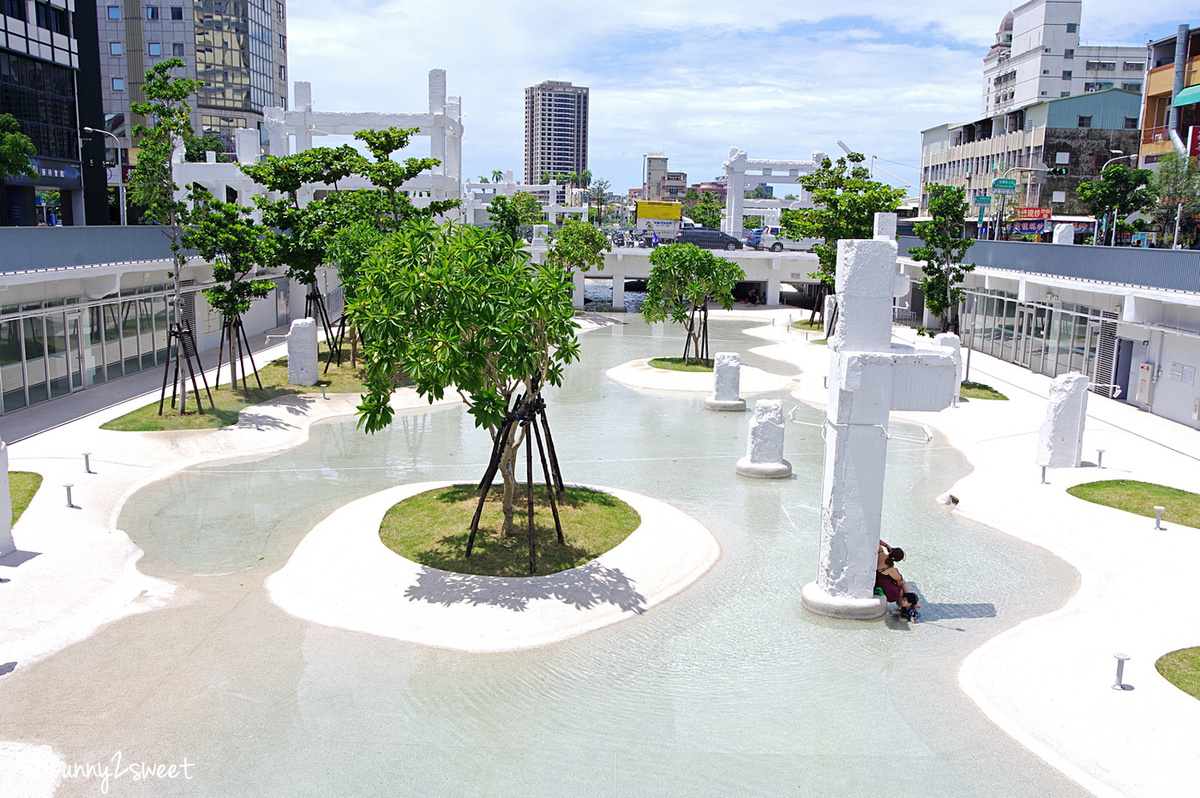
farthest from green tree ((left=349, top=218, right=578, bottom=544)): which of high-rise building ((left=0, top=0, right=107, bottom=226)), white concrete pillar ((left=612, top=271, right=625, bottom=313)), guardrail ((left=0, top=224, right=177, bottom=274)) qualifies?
white concrete pillar ((left=612, top=271, right=625, bottom=313))

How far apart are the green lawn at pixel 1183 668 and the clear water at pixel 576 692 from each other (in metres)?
2.00

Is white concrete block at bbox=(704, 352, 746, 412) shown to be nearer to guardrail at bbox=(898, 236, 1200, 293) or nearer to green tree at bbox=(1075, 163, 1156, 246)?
guardrail at bbox=(898, 236, 1200, 293)

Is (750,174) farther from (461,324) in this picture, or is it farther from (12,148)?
(461,324)

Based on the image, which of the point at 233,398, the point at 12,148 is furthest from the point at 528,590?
the point at 12,148

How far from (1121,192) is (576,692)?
49212 millimetres

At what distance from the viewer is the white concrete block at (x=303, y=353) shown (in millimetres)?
28062

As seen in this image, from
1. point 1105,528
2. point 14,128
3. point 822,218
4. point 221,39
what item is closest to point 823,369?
point 822,218

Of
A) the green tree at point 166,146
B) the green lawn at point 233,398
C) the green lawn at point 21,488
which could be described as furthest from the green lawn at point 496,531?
the green tree at point 166,146

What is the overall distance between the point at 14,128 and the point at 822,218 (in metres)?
35.5

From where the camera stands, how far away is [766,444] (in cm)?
2016

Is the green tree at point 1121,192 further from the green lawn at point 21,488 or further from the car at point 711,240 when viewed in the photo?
the green lawn at point 21,488

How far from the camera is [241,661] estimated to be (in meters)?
11.3

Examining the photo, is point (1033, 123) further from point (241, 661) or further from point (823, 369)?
point (241, 661)

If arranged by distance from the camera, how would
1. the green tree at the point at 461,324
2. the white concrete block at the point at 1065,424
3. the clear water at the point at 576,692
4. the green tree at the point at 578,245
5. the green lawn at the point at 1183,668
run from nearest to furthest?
the clear water at the point at 576,692, the green lawn at the point at 1183,668, the green tree at the point at 461,324, the white concrete block at the point at 1065,424, the green tree at the point at 578,245
